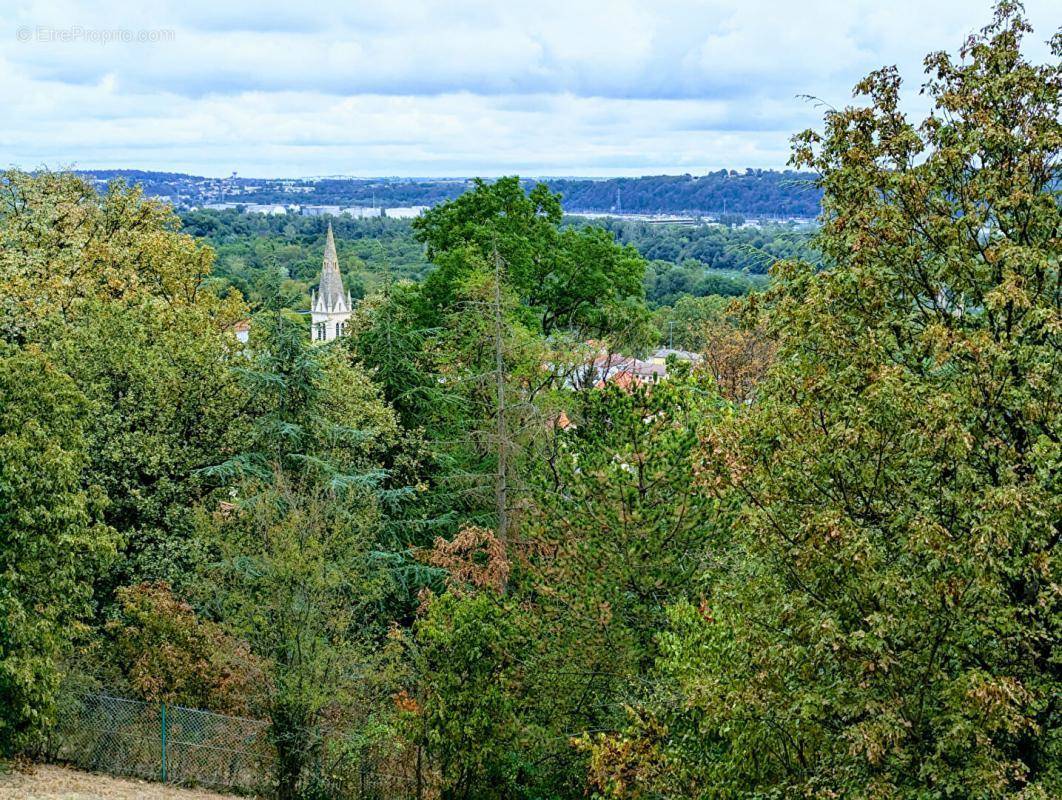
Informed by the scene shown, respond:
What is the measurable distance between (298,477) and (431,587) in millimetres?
4061

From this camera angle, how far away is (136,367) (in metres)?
22.5

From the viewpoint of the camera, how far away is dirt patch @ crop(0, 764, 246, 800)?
15.7 meters

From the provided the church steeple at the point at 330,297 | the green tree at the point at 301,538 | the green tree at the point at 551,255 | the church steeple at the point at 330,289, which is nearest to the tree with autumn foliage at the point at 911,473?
the green tree at the point at 301,538

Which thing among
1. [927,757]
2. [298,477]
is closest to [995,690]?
[927,757]

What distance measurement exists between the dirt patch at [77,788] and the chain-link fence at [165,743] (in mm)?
337

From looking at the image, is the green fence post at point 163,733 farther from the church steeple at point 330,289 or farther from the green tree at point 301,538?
the church steeple at point 330,289

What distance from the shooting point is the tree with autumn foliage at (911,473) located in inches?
329

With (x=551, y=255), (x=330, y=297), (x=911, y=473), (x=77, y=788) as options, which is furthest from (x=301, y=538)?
(x=330, y=297)

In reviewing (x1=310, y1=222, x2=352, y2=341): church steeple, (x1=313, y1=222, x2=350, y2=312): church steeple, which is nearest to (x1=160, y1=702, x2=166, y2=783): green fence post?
(x1=310, y1=222, x2=352, y2=341): church steeple

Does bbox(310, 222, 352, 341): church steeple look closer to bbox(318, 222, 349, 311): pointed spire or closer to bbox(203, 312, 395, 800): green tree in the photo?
bbox(318, 222, 349, 311): pointed spire

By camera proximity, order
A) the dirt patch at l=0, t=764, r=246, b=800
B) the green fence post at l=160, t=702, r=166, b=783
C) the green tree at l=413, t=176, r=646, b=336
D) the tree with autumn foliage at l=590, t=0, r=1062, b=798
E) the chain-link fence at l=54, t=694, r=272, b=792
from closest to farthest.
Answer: the tree with autumn foliage at l=590, t=0, r=1062, b=798 → the dirt patch at l=0, t=764, r=246, b=800 → the green fence post at l=160, t=702, r=166, b=783 → the chain-link fence at l=54, t=694, r=272, b=792 → the green tree at l=413, t=176, r=646, b=336

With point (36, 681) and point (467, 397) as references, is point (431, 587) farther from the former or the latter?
point (36, 681)

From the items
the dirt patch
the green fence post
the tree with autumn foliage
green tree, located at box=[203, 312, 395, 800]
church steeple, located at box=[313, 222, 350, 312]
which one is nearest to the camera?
the tree with autumn foliage

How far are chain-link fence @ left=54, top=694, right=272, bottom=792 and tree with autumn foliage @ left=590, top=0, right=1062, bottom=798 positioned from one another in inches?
390
